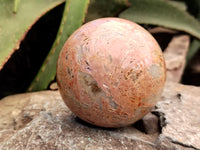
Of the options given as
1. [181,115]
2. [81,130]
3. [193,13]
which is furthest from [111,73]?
[193,13]

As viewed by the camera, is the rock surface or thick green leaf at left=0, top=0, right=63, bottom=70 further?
thick green leaf at left=0, top=0, right=63, bottom=70

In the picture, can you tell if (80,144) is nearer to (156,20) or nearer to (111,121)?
(111,121)

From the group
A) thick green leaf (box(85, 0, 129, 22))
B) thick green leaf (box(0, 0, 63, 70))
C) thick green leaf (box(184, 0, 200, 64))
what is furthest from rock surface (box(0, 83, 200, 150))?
thick green leaf (box(184, 0, 200, 64))

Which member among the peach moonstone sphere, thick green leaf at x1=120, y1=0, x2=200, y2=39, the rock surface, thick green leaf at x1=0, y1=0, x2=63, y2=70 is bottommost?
the rock surface

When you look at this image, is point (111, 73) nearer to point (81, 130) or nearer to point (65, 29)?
point (81, 130)

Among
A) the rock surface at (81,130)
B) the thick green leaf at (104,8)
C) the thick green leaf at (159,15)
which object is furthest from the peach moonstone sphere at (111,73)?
the thick green leaf at (159,15)

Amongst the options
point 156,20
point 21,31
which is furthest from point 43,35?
point 156,20

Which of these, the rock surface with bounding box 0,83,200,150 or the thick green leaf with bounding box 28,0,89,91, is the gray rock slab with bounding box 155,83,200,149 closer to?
the rock surface with bounding box 0,83,200,150
